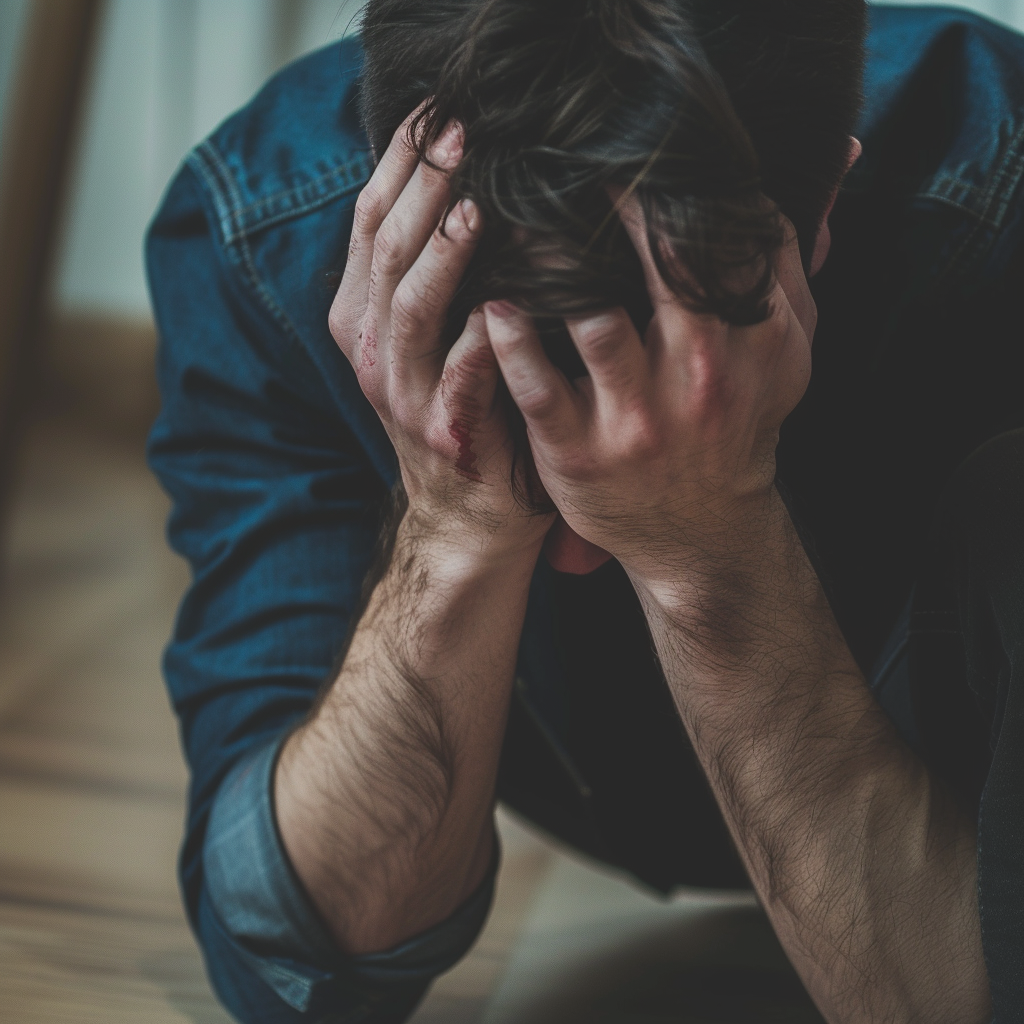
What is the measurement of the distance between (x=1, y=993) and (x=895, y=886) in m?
0.58

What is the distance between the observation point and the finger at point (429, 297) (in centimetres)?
51

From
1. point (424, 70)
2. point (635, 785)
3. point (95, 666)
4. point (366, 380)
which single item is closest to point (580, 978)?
point (635, 785)

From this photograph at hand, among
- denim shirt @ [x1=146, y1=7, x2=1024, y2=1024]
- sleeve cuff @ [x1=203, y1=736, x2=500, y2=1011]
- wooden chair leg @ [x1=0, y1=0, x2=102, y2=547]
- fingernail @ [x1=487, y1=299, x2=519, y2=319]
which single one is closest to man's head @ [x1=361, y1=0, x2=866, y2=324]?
fingernail @ [x1=487, y1=299, x2=519, y2=319]

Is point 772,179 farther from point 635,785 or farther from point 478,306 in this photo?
point 635,785

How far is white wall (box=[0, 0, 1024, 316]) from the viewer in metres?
2.22

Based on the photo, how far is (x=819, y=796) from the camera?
592 millimetres

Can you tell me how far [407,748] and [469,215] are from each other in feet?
1.05

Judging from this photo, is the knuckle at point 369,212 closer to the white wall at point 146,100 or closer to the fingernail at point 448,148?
the fingernail at point 448,148

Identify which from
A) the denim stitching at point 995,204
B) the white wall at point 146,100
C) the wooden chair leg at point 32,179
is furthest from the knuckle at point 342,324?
the white wall at point 146,100

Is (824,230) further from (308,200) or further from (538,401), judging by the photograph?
(308,200)

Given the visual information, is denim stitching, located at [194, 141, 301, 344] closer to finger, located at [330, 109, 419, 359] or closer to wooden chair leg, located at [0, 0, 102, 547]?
finger, located at [330, 109, 419, 359]

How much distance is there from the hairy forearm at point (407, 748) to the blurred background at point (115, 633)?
158 mm

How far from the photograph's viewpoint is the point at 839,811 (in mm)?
593

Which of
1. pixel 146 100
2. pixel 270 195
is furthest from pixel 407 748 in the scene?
pixel 146 100
